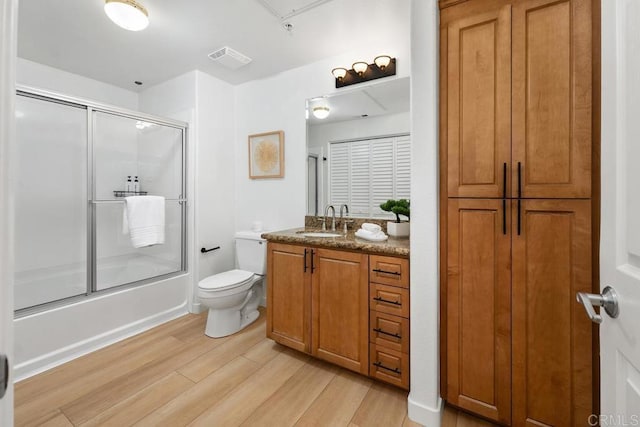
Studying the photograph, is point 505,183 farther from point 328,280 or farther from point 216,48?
point 216,48

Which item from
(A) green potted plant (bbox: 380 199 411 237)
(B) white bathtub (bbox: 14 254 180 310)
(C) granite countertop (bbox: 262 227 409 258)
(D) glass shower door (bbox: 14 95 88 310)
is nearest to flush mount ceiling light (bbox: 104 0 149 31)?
(D) glass shower door (bbox: 14 95 88 310)

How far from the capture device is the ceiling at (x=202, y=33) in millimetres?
1884

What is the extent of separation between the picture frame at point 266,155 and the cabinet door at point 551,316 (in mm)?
2100

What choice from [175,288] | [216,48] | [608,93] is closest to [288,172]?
[216,48]

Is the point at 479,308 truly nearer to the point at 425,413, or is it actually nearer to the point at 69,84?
the point at 425,413

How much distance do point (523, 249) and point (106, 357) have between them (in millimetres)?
2806

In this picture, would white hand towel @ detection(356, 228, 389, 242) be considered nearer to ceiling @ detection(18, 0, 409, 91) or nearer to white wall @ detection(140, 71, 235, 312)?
ceiling @ detection(18, 0, 409, 91)

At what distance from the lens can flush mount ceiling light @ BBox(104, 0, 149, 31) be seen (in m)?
1.68

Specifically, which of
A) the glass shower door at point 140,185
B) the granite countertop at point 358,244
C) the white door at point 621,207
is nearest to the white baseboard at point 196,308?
the glass shower door at point 140,185

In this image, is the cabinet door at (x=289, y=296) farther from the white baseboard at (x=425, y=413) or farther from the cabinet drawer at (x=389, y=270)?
the white baseboard at (x=425, y=413)

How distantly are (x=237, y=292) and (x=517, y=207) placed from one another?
6.77 ft

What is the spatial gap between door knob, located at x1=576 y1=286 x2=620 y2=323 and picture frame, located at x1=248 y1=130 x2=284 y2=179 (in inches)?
97.2

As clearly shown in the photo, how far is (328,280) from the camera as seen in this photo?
72.2 inches

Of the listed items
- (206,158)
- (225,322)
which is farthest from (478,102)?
(206,158)
